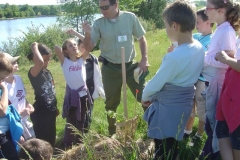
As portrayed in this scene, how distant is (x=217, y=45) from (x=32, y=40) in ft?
72.9

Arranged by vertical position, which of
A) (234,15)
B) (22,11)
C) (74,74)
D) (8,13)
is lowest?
(8,13)

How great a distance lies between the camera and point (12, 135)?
2.96 metres

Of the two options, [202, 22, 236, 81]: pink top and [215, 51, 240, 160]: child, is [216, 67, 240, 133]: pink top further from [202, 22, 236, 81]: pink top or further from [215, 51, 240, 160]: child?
[202, 22, 236, 81]: pink top

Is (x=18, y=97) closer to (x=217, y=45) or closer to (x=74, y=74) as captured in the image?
(x=74, y=74)

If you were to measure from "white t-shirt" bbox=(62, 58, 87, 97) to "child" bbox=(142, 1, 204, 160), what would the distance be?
5.21 feet

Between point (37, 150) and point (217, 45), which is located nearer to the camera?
point (37, 150)

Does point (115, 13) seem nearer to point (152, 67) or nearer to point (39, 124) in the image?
point (39, 124)

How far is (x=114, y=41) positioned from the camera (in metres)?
4.23

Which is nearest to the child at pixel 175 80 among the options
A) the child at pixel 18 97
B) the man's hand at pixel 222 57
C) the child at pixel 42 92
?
the man's hand at pixel 222 57

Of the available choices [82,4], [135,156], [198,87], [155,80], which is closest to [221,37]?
[155,80]

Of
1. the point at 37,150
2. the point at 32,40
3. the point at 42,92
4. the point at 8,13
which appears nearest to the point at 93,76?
the point at 42,92

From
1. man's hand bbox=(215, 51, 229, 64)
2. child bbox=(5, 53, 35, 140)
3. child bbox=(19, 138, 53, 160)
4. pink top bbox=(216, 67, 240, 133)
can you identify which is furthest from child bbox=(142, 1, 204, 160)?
child bbox=(5, 53, 35, 140)

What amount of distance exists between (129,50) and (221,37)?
178 centimetres

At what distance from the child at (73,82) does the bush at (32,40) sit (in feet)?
54.3
